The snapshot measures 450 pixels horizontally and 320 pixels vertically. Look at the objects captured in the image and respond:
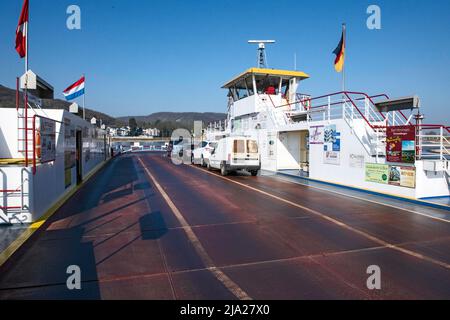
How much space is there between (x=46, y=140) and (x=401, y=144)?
10599 mm

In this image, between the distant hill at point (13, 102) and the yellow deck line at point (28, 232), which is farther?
the distant hill at point (13, 102)

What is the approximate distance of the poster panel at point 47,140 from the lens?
7.91 metres

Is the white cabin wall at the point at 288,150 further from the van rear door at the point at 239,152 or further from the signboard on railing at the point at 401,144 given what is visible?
the signboard on railing at the point at 401,144

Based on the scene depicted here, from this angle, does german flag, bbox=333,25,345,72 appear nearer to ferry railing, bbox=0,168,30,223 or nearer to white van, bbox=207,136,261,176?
white van, bbox=207,136,261,176

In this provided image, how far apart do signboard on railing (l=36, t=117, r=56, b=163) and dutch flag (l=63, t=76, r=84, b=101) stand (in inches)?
355

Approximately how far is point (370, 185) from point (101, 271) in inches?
401

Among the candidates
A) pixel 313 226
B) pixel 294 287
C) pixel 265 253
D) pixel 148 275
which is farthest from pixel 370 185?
pixel 148 275

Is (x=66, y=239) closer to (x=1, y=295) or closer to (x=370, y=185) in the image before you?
(x=1, y=295)

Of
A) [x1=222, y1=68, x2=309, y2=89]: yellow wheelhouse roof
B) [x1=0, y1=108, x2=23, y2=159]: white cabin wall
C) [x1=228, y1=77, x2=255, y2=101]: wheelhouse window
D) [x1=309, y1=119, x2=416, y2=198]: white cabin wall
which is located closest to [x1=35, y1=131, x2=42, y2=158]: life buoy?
[x1=0, y1=108, x2=23, y2=159]: white cabin wall

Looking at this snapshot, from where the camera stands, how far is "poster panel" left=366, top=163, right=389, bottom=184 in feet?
36.4

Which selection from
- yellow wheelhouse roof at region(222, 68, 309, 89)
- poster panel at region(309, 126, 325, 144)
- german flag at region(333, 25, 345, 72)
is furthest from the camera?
yellow wheelhouse roof at region(222, 68, 309, 89)

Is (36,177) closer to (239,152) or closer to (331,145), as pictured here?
(239,152)

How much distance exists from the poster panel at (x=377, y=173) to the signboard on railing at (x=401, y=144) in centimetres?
40

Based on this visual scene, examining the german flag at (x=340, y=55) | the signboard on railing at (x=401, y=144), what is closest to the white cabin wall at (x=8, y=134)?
the signboard on railing at (x=401, y=144)
